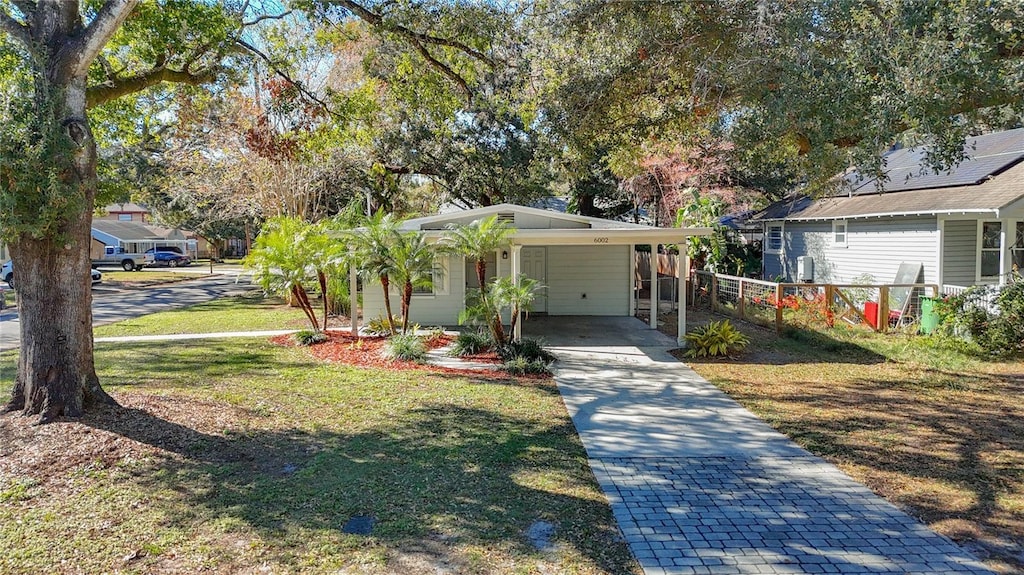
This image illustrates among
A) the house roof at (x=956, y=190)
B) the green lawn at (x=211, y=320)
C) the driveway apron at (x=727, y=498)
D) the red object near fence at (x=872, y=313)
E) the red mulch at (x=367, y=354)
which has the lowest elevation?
the driveway apron at (x=727, y=498)

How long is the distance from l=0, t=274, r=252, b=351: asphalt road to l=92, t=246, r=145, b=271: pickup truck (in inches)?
409

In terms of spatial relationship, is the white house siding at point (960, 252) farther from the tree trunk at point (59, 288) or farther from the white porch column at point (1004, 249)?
the tree trunk at point (59, 288)

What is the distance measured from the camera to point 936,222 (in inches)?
543

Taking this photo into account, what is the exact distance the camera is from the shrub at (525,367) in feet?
31.2

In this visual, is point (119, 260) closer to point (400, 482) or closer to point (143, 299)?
point (143, 299)

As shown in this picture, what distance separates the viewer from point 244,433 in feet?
20.0

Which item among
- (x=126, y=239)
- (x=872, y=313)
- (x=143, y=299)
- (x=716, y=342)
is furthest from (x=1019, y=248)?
(x=126, y=239)

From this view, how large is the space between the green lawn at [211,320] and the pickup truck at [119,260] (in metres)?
24.7

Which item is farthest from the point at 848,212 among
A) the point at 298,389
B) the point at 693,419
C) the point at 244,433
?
the point at 244,433

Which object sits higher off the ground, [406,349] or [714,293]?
[714,293]

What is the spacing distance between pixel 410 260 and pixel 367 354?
190 centimetres

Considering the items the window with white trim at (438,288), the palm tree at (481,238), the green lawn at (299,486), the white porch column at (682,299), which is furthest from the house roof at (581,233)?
the green lawn at (299,486)

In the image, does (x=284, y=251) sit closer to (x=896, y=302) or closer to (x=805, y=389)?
(x=805, y=389)

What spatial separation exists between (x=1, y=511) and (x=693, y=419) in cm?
644
